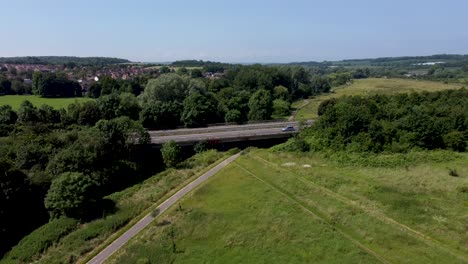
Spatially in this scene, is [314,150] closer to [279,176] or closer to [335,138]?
[335,138]

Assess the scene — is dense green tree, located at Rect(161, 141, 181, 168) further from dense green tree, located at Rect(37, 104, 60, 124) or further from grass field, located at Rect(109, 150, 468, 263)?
dense green tree, located at Rect(37, 104, 60, 124)

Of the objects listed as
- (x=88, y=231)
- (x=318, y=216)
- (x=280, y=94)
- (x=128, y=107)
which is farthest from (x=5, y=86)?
(x=318, y=216)

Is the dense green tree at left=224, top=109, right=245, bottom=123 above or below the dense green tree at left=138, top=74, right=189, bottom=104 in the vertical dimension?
below

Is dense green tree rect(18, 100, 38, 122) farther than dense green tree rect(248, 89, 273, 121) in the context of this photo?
No

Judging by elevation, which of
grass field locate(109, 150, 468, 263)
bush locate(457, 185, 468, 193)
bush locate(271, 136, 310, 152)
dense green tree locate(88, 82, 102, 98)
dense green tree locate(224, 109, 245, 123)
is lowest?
grass field locate(109, 150, 468, 263)

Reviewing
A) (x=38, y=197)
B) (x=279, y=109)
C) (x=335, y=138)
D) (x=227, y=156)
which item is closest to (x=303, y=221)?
(x=227, y=156)

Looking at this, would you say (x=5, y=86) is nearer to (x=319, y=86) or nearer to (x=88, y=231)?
(x=88, y=231)

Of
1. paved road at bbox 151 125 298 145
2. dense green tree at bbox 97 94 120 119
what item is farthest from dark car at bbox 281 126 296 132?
dense green tree at bbox 97 94 120 119
